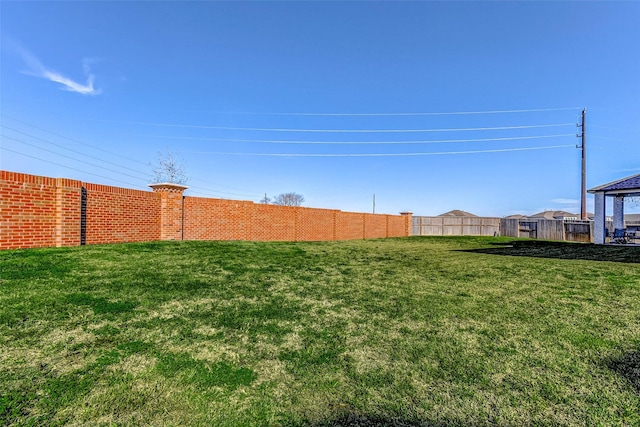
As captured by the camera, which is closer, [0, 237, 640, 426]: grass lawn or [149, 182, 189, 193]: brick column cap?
[0, 237, 640, 426]: grass lawn

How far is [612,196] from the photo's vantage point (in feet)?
49.2

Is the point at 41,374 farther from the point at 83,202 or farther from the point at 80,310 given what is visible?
the point at 83,202

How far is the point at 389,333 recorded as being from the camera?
10.6 feet

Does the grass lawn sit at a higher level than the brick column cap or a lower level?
lower

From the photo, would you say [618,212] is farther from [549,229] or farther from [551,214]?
[551,214]

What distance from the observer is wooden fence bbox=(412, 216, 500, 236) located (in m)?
24.0

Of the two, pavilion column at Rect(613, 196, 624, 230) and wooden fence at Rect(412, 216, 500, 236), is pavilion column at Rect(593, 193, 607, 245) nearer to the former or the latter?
pavilion column at Rect(613, 196, 624, 230)

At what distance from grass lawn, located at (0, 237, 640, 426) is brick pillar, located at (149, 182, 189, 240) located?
169 inches

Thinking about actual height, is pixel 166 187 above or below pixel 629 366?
above

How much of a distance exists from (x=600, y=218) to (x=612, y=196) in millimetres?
1609

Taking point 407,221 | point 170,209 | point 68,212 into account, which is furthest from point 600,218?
point 68,212

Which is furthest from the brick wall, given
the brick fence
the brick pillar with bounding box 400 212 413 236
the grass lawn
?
the brick pillar with bounding box 400 212 413 236

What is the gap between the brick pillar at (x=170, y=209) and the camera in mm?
9500

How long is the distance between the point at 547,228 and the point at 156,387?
996 inches
